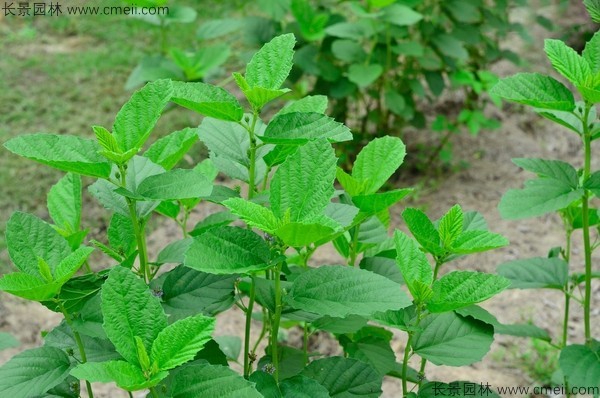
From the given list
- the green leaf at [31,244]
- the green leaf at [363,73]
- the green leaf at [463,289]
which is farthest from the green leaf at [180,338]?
the green leaf at [363,73]

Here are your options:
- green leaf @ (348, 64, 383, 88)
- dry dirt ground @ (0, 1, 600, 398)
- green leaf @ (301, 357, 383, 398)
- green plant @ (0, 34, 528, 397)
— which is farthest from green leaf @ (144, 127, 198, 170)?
green leaf @ (348, 64, 383, 88)

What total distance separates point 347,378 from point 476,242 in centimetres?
28

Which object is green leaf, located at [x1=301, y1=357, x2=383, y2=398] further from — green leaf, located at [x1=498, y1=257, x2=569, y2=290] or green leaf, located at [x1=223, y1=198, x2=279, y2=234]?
green leaf, located at [x1=498, y1=257, x2=569, y2=290]

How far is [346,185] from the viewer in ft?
4.14

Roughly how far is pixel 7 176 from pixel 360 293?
2.74m

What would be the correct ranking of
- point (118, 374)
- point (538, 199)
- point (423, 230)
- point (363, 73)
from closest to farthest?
point (118, 374) → point (423, 230) → point (538, 199) → point (363, 73)

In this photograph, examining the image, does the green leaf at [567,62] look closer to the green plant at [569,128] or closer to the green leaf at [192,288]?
the green plant at [569,128]

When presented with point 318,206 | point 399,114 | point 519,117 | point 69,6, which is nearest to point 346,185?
point 318,206

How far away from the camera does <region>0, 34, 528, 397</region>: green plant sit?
0.96 metres

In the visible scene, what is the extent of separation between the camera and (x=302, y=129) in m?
1.13

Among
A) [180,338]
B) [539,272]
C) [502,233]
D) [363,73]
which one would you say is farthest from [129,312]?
[502,233]

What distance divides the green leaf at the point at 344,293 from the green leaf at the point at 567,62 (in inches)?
19.0

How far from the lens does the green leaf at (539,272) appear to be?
155 centimetres

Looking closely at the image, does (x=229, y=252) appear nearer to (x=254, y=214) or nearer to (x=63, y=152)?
(x=254, y=214)
